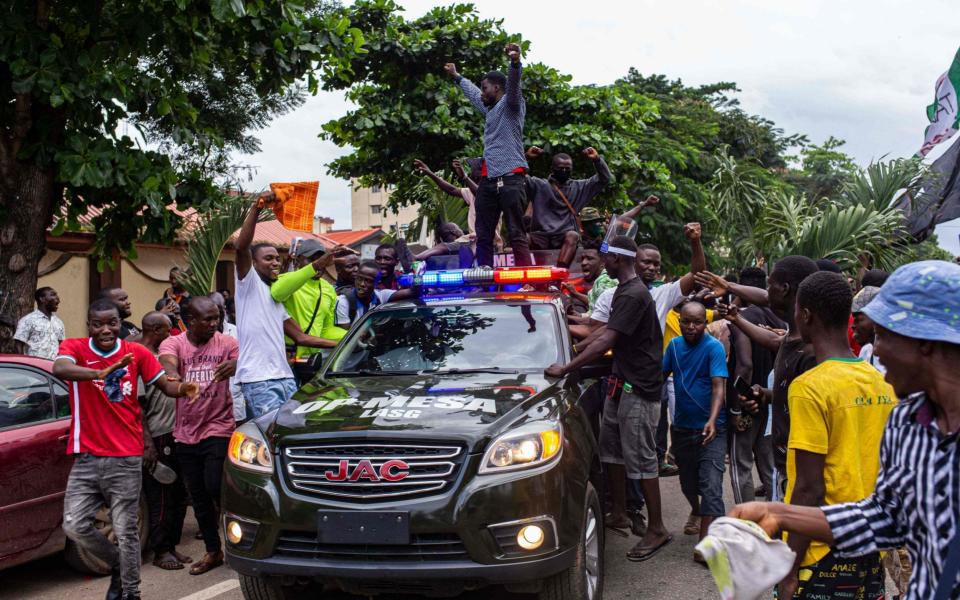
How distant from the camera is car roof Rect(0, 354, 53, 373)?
5363 millimetres

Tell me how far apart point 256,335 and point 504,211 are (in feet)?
8.69

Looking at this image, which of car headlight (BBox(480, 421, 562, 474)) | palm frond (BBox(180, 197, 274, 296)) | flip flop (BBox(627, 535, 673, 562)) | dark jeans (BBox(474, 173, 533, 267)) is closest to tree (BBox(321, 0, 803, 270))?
palm frond (BBox(180, 197, 274, 296))

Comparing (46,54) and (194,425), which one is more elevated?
(46,54)

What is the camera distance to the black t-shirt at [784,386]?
351cm

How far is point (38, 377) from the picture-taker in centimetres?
546

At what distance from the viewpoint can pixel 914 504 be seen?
A: 74.4 inches

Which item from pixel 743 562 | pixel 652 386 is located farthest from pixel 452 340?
pixel 743 562

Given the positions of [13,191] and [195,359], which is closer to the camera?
[195,359]

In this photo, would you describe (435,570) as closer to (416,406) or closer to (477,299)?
(416,406)

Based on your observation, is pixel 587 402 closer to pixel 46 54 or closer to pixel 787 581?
pixel 787 581

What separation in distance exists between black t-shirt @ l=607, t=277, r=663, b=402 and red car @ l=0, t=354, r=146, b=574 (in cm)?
366

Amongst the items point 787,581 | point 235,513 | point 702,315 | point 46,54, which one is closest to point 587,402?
point 702,315

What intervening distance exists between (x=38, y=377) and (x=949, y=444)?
5.34 metres

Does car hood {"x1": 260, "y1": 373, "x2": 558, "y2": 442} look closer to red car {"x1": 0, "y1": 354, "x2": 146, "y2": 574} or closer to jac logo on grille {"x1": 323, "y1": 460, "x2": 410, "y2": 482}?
jac logo on grille {"x1": 323, "y1": 460, "x2": 410, "y2": 482}
